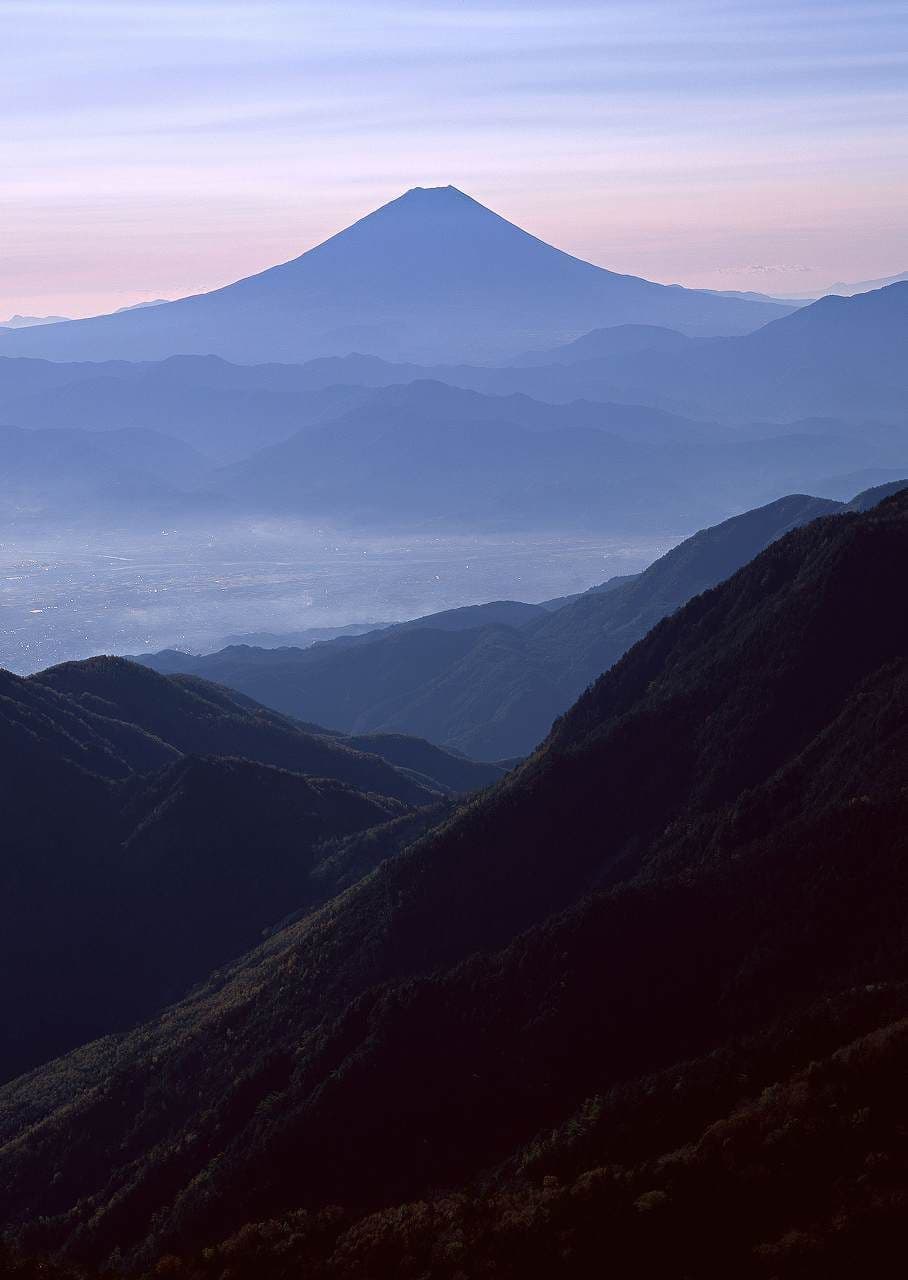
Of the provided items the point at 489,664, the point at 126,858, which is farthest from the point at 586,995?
the point at 489,664

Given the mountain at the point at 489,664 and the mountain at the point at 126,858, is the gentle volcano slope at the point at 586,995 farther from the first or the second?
the mountain at the point at 489,664

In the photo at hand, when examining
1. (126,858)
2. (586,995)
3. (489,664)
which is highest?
(489,664)

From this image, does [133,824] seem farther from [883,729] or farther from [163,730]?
[883,729]

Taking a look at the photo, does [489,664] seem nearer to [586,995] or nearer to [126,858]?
[126,858]

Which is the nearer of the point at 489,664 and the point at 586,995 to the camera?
the point at 586,995

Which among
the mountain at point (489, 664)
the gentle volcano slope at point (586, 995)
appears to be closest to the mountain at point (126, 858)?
the gentle volcano slope at point (586, 995)

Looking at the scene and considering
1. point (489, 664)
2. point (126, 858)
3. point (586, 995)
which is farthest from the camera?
point (489, 664)

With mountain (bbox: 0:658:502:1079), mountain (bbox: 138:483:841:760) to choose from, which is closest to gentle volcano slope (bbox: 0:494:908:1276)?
mountain (bbox: 0:658:502:1079)
